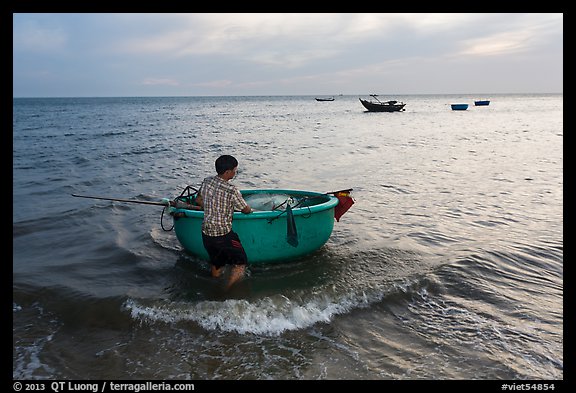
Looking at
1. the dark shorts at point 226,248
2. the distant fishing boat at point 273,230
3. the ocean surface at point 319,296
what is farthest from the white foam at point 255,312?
the distant fishing boat at point 273,230

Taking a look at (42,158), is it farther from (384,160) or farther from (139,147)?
(384,160)

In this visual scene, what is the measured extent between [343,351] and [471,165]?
13315mm

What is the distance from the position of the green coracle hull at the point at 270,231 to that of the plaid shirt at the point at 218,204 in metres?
0.48

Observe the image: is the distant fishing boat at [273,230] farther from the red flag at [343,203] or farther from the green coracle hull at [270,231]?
the red flag at [343,203]

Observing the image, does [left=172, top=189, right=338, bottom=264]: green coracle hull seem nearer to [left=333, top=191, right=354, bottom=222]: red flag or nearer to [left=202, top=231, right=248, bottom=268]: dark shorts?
[left=333, top=191, right=354, bottom=222]: red flag

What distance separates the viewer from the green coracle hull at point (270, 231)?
585 cm

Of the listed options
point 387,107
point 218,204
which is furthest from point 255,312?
point 387,107

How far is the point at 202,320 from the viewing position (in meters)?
4.88

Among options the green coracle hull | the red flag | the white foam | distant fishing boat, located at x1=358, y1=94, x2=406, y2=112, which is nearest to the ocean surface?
the white foam

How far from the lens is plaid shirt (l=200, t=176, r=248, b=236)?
5164mm

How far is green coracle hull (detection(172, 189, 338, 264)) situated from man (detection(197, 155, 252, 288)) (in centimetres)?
43

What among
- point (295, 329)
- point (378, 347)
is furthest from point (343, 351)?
point (295, 329)

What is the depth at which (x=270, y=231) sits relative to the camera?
19.5 ft

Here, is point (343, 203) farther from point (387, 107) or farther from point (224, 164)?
point (387, 107)
